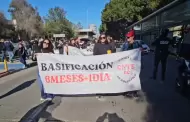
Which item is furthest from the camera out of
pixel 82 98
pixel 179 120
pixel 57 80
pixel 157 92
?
pixel 157 92

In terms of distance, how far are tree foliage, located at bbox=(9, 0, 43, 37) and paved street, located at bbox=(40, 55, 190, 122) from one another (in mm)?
73804

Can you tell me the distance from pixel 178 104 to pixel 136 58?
152cm

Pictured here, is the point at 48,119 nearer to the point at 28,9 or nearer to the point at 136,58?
the point at 136,58

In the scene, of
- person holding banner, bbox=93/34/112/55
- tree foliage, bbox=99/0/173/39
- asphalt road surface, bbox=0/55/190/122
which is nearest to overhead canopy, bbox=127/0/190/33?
tree foliage, bbox=99/0/173/39

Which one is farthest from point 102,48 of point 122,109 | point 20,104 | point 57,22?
point 57,22

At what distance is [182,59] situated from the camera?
26.5 feet

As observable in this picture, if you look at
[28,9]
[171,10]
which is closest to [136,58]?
[171,10]

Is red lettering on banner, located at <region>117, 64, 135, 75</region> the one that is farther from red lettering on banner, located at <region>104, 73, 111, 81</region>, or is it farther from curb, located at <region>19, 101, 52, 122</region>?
curb, located at <region>19, 101, 52, 122</region>

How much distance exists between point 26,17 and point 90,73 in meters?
77.8

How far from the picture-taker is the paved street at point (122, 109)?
5875mm

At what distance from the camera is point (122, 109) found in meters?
6.58

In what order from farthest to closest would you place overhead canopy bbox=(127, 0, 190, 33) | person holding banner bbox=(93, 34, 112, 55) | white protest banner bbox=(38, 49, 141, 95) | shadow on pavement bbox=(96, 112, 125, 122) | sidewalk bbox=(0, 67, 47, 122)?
overhead canopy bbox=(127, 0, 190, 33)
person holding banner bbox=(93, 34, 112, 55)
white protest banner bbox=(38, 49, 141, 95)
sidewalk bbox=(0, 67, 47, 122)
shadow on pavement bbox=(96, 112, 125, 122)

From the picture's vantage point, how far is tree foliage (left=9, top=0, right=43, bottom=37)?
79.5 metres

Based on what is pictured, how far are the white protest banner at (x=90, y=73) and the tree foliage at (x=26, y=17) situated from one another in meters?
73.7
